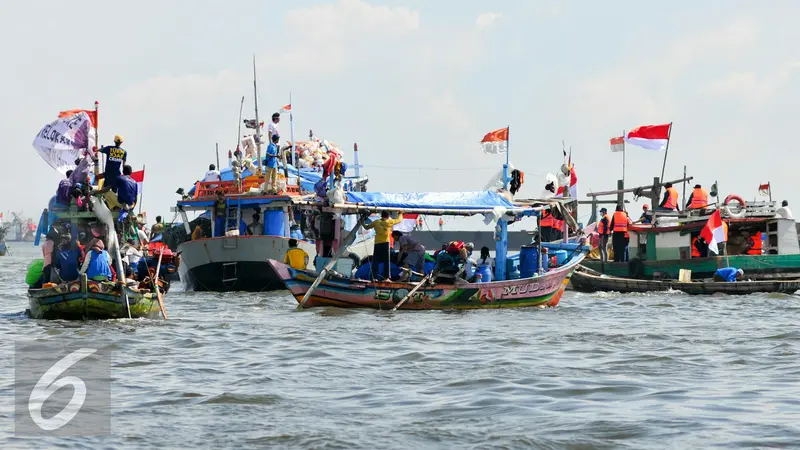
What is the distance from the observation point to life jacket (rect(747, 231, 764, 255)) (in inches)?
1289

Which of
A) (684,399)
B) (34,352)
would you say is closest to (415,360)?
(684,399)

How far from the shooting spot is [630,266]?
3416 centimetres

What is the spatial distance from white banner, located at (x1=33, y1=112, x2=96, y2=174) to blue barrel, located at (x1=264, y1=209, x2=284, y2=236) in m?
10.9

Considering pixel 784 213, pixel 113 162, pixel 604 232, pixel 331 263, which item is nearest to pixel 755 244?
pixel 784 213

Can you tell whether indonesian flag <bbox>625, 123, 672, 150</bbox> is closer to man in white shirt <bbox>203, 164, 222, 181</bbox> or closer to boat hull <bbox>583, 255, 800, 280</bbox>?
boat hull <bbox>583, 255, 800, 280</bbox>

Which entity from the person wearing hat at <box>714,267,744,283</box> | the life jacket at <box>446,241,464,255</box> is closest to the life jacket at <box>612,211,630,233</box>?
the person wearing hat at <box>714,267,744,283</box>

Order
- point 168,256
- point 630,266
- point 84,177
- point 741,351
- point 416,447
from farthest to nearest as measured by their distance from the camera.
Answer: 1. point 630,266
2. point 168,256
3. point 84,177
4. point 741,351
5. point 416,447

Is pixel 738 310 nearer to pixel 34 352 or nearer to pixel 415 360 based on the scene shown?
pixel 415 360

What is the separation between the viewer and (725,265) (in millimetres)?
31812

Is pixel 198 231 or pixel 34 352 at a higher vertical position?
pixel 198 231

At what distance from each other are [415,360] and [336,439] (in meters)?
5.53

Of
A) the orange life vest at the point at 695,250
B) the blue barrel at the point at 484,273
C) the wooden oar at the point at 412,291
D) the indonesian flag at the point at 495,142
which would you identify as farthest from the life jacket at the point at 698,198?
the wooden oar at the point at 412,291

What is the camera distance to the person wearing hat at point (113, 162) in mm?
20277

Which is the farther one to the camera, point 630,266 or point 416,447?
point 630,266
